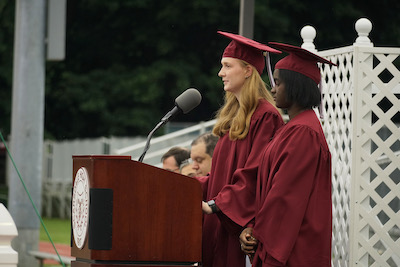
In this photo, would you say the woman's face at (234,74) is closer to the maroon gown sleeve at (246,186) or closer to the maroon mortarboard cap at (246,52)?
the maroon mortarboard cap at (246,52)

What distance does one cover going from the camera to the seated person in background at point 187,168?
681 cm

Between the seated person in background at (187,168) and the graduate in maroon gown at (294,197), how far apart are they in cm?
213

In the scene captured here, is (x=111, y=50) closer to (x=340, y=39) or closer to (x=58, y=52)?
(x=340, y=39)

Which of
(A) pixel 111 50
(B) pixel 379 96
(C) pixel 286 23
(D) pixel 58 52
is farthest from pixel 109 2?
(B) pixel 379 96

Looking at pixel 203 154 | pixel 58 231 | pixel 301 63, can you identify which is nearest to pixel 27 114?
pixel 203 154

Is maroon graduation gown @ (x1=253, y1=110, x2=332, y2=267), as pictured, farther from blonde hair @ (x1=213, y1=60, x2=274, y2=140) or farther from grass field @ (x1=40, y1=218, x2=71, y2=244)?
grass field @ (x1=40, y1=218, x2=71, y2=244)

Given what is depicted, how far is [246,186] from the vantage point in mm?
4742

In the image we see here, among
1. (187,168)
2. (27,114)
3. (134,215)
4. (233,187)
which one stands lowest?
(134,215)

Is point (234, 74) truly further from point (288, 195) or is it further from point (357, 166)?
point (357, 166)

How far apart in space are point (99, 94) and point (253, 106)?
65.9ft

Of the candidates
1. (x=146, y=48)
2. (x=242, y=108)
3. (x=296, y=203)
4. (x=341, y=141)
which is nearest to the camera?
(x=296, y=203)

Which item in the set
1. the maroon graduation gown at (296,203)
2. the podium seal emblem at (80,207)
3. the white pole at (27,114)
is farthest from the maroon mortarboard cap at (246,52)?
the white pole at (27,114)

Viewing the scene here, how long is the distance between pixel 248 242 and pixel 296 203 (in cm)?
34

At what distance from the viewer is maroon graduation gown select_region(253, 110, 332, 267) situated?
448 centimetres
